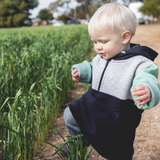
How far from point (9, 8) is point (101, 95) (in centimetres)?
4778

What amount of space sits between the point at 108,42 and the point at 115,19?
0.45 feet

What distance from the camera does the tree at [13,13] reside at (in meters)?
41.8

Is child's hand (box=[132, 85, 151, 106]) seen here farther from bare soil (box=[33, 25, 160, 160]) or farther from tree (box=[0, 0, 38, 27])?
tree (box=[0, 0, 38, 27])

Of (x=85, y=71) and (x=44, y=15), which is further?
(x=44, y=15)

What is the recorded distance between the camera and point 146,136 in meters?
2.07

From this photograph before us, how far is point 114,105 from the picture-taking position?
1.19 meters

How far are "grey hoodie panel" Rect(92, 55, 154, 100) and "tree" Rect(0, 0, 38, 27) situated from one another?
146 ft

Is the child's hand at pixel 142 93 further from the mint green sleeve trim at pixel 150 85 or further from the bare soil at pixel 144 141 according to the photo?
the bare soil at pixel 144 141

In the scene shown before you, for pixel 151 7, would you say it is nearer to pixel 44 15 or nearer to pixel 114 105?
pixel 114 105

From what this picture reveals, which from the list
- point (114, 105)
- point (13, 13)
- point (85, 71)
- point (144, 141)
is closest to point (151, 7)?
point (144, 141)

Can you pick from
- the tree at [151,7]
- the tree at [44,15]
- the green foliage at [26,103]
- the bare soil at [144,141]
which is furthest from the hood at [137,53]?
the tree at [44,15]

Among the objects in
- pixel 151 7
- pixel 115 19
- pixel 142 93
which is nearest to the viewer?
pixel 142 93

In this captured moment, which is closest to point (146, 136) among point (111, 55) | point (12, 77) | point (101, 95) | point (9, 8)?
point (101, 95)

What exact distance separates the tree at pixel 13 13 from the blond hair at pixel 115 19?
4435 cm
